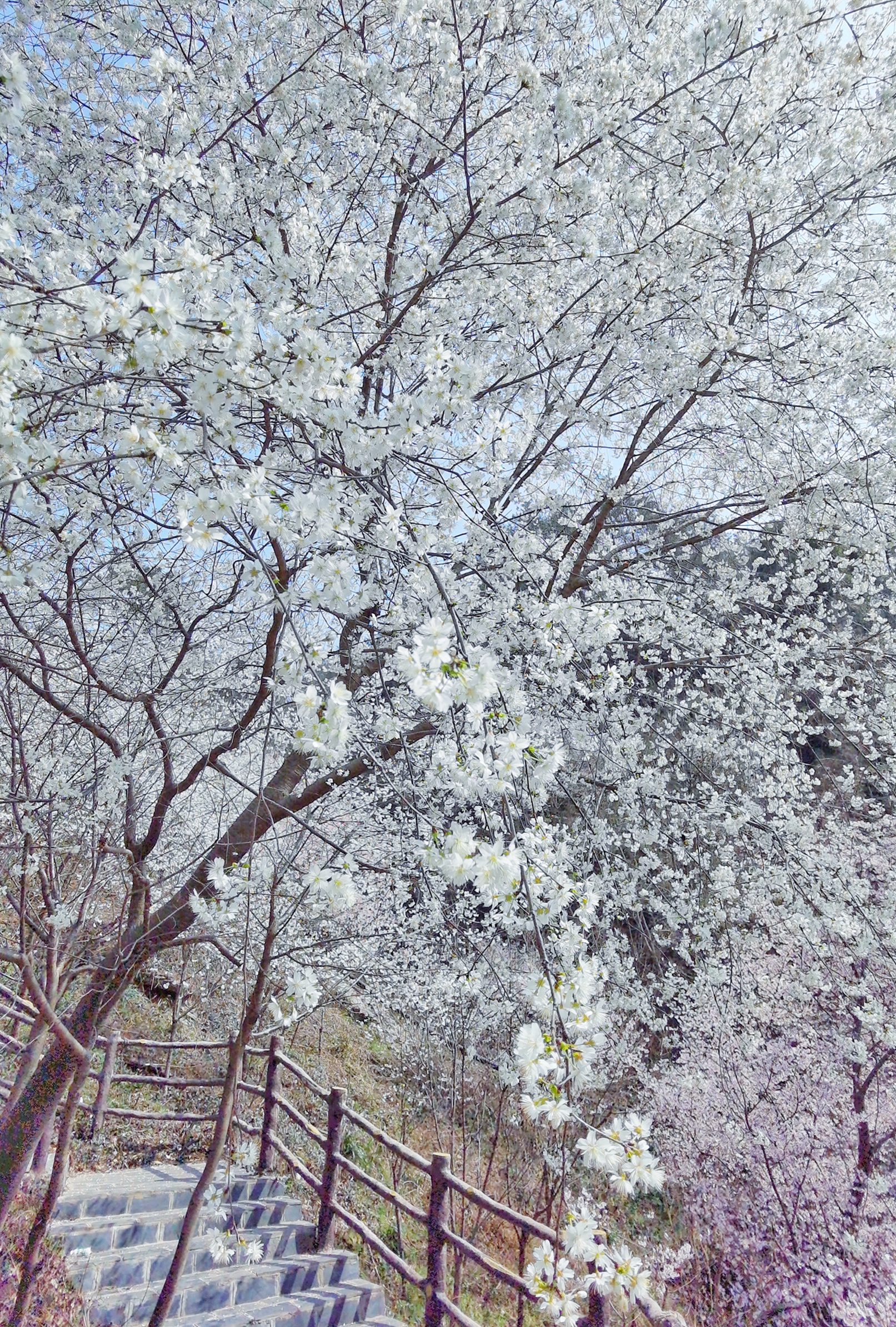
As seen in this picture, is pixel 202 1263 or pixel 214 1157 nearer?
pixel 214 1157

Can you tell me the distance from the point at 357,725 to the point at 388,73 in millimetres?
3020

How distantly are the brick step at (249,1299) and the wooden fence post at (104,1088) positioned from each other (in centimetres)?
102

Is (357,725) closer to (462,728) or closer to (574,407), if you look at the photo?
(462,728)

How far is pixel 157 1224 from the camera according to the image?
16.8 ft

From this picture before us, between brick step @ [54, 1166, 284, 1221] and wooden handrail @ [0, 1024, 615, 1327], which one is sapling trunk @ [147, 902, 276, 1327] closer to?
wooden handrail @ [0, 1024, 615, 1327]

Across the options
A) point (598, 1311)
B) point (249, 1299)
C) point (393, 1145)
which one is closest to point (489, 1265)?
point (598, 1311)

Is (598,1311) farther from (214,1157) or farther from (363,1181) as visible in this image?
(363,1181)

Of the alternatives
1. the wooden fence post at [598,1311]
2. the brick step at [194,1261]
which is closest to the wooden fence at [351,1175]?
the wooden fence post at [598,1311]

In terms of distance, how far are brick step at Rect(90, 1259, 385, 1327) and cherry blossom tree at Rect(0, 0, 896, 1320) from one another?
1.41 m

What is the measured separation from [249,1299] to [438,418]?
531cm

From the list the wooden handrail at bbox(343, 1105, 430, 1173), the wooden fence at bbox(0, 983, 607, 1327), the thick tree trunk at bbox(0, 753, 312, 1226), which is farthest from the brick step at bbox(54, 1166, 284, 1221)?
the thick tree trunk at bbox(0, 753, 312, 1226)

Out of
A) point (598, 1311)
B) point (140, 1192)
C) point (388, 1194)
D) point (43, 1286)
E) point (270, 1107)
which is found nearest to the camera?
point (598, 1311)

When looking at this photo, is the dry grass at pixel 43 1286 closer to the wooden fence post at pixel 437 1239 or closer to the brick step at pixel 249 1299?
the brick step at pixel 249 1299

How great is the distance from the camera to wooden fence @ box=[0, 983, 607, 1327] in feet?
12.7
